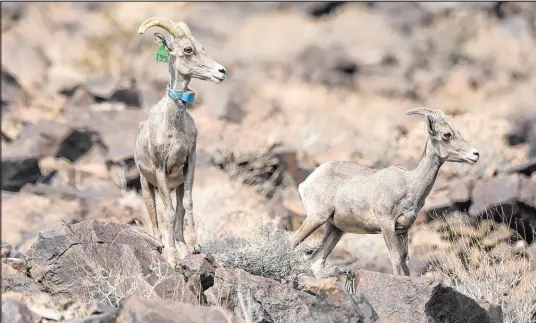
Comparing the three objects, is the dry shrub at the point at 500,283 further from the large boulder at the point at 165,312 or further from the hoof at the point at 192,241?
the large boulder at the point at 165,312

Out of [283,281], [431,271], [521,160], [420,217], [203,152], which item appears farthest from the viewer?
[521,160]

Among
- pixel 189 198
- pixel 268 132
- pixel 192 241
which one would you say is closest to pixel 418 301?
pixel 192 241

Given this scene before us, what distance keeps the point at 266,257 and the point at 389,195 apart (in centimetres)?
135

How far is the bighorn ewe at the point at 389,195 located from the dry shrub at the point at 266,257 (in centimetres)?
44

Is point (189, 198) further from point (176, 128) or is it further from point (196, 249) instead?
point (176, 128)

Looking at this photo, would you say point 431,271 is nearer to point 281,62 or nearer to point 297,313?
point 297,313

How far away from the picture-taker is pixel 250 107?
25.5 m

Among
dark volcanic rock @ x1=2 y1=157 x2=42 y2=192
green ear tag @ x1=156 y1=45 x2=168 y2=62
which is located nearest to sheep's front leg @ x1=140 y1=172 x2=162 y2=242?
green ear tag @ x1=156 y1=45 x2=168 y2=62

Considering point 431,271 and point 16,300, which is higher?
point 16,300

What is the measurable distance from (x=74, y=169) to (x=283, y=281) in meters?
11.3

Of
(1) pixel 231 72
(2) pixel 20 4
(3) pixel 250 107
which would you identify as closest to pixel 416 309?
(3) pixel 250 107

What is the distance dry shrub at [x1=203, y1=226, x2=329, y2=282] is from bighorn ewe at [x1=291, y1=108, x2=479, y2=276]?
0.44 metres

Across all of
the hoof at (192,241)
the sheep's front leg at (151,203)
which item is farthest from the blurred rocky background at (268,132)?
the sheep's front leg at (151,203)

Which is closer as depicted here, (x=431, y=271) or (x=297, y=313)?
(x=297, y=313)
